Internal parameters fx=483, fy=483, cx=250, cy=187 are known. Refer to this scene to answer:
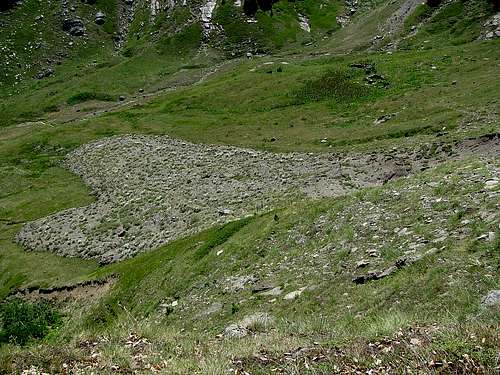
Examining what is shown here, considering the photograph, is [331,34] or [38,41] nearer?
[331,34]

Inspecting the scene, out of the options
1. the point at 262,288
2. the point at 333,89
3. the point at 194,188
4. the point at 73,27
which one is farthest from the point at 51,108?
the point at 262,288

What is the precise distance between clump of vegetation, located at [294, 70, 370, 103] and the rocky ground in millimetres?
28658

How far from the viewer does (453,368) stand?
27.2ft

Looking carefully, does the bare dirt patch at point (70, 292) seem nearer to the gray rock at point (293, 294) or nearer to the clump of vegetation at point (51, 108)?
the gray rock at point (293, 294)

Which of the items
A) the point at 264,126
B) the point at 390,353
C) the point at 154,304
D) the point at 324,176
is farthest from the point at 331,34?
the point at 390,353

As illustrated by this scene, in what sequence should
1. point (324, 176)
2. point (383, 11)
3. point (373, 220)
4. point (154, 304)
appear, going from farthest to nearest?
point (383, 11) < point (324, 176) < point (154, 304) < point (373, 220)

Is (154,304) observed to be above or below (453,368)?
below

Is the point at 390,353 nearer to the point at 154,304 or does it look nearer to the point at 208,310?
the point at 208,310

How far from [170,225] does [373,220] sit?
26503mm

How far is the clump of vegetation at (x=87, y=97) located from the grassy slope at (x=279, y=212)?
9.98 feet

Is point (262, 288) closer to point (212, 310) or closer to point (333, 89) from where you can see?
point (212, 310)

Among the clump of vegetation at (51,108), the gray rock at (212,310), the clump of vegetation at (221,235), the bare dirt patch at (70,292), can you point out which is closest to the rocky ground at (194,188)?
the clump of vegetation at (221,235)

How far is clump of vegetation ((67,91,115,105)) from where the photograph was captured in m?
144

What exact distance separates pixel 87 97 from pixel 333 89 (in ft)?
280
